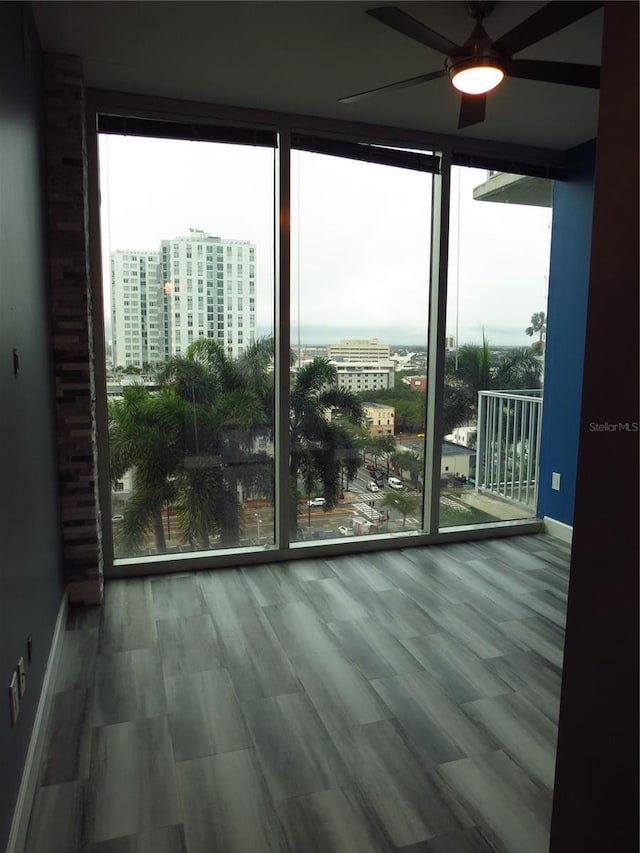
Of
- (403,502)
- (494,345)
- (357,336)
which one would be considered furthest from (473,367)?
(403,502)

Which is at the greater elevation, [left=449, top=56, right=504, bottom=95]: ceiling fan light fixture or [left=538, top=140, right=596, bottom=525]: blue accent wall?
[left=449, top=56, right=504, bottom=95]: ceiling fan light fixture

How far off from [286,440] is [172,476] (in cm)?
75

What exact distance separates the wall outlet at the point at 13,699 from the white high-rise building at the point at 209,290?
2.26 metres

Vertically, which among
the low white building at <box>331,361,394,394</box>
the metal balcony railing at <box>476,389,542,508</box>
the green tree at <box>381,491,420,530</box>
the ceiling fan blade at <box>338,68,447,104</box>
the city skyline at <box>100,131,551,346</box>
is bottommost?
the green tree at <box>381,491,420,530</box>

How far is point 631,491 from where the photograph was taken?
3.18 feet

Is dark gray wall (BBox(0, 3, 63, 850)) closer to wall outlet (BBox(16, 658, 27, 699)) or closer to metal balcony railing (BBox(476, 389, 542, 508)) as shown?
wall outlet (BBox(16, 658, 27, 699))

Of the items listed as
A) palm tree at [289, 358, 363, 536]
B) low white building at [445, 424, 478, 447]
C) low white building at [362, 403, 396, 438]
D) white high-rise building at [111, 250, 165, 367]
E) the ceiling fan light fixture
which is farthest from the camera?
low white building at [445, 424, 478, 447]

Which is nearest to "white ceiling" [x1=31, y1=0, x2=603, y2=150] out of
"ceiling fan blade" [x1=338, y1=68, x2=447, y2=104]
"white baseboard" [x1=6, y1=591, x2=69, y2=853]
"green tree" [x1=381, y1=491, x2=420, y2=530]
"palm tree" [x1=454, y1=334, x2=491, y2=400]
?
"ceiling fan blade" [x1=338, y1=68, x2=447, y2=104]

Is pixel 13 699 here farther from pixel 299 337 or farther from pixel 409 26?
pixel 299 337

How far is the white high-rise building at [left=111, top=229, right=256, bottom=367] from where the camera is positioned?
3.53 metres

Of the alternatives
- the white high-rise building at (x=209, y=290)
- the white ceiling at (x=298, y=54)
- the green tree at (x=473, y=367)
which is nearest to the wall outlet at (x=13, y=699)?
the white high-rise building at (x=209, y=290)

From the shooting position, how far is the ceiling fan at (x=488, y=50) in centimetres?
204

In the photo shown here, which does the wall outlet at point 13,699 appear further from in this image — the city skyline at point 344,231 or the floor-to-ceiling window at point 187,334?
the city skyline at point 344,231

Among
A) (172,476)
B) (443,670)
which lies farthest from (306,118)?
(443,670)
